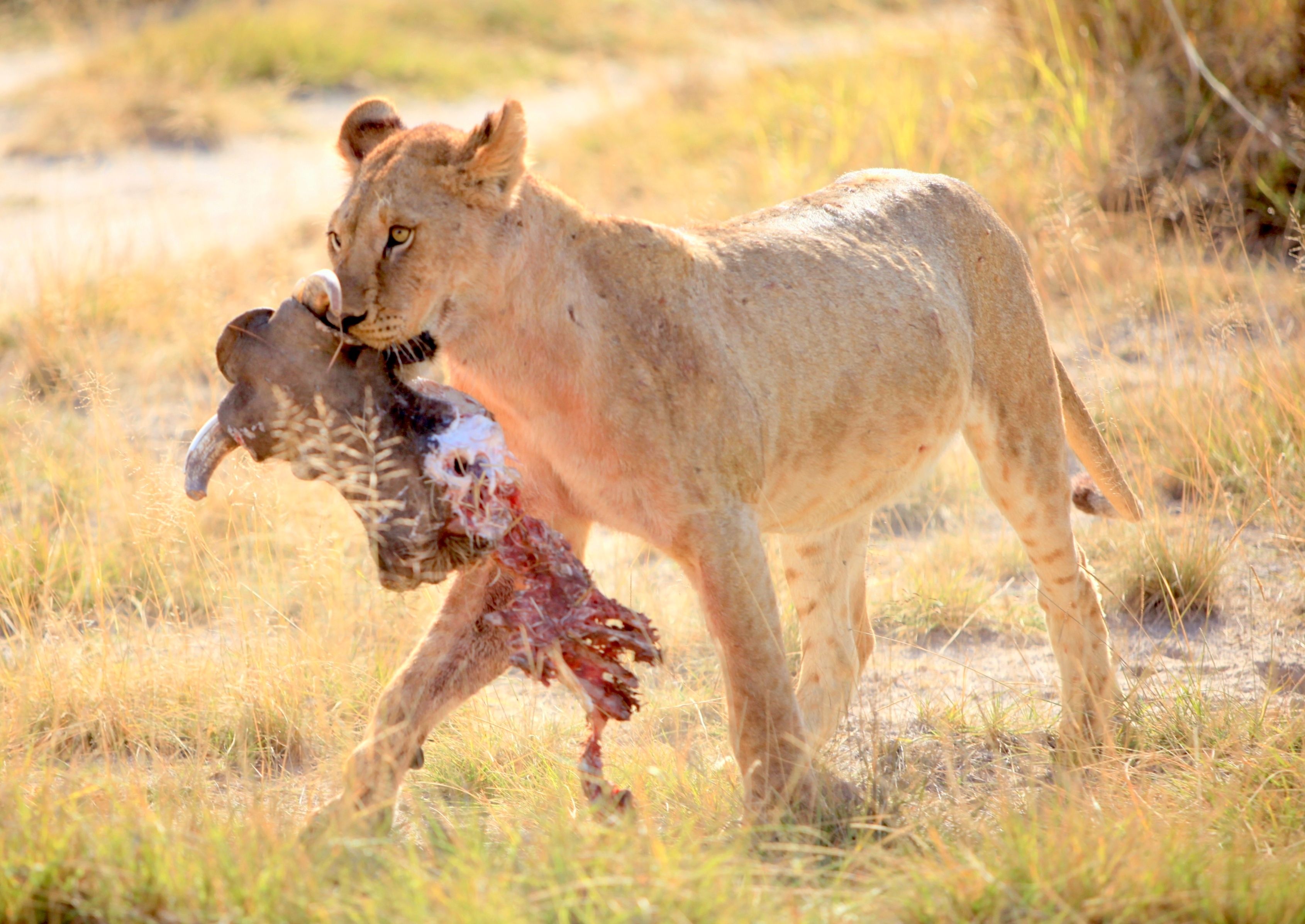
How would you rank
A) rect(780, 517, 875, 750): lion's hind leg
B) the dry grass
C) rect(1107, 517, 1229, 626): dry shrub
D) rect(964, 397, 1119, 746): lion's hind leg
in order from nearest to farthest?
rect(964, 397, 1119, 746): lion's hind leg
rect(780, 517, 875, 750): lion's hind leg
rect(1107, 517, 1229, 626): dry shrub
the dry grass

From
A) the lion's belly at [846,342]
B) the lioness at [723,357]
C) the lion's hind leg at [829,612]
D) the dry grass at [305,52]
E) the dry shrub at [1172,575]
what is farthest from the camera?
the dry grass at [305,52]

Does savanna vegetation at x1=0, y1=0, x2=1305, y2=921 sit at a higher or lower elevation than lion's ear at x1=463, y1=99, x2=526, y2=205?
lower

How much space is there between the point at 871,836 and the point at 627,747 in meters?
0.91

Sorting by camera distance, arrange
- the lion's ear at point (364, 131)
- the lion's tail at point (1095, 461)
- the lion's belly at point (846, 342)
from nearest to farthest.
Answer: the lion's ear at point (364, 131) → the lion's belly at point (846, 342) → the lion's tail at point (1095, 461)

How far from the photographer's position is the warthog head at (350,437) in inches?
115

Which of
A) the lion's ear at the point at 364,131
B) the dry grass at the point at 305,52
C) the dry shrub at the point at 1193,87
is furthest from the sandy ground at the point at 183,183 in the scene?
the dry shrub at the point at 1193,87

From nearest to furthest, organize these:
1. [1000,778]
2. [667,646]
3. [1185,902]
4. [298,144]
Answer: [1185,902] → [1000,778] → [667,646] → [298,144]

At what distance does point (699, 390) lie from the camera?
316cm

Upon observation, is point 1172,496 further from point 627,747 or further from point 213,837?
point 213,837

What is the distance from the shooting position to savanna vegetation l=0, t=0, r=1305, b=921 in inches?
100

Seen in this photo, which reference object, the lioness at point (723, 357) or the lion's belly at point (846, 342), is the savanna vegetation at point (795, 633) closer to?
the lioness at point (723, 357)

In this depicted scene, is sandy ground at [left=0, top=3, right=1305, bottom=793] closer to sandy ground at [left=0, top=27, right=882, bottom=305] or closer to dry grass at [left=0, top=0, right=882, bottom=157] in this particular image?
sandy ground at [left=0, top=27, right=882, bottom=305]

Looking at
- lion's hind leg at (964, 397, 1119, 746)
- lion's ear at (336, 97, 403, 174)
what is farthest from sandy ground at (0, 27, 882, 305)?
lion's hind leg at (964, 397, 1119, 746)

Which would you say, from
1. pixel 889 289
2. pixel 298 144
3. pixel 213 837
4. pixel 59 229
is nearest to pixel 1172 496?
pixel 889 289
